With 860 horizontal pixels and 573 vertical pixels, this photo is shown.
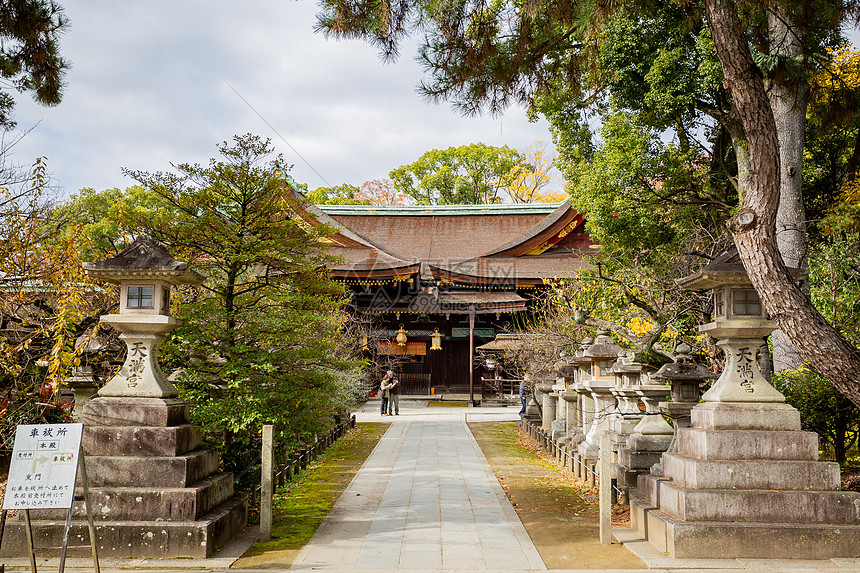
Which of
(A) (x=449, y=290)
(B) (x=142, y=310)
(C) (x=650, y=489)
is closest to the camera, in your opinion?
(B) (x=142, y=310)

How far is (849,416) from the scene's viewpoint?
9.07 metres

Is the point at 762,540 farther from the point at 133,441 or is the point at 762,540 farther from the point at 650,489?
the point at 133,441

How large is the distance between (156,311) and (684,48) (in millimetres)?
9676

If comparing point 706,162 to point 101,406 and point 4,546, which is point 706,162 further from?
point 4,546

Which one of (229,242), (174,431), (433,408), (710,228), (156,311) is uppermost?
(710,228)

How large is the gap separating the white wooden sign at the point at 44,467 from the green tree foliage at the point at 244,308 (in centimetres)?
231

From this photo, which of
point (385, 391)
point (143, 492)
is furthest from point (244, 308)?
point (385, 391)

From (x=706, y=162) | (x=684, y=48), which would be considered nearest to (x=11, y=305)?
(x=684, y=48)

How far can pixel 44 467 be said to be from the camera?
188 inches

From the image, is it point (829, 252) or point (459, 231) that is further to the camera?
point (459, 231)

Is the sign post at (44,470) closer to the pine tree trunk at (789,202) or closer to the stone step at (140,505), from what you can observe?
the stone step at (140,505)

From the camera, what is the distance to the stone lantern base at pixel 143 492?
5.71m

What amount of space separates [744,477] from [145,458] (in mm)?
5391

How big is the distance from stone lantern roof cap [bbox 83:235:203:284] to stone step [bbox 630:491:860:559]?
16.8 ft
